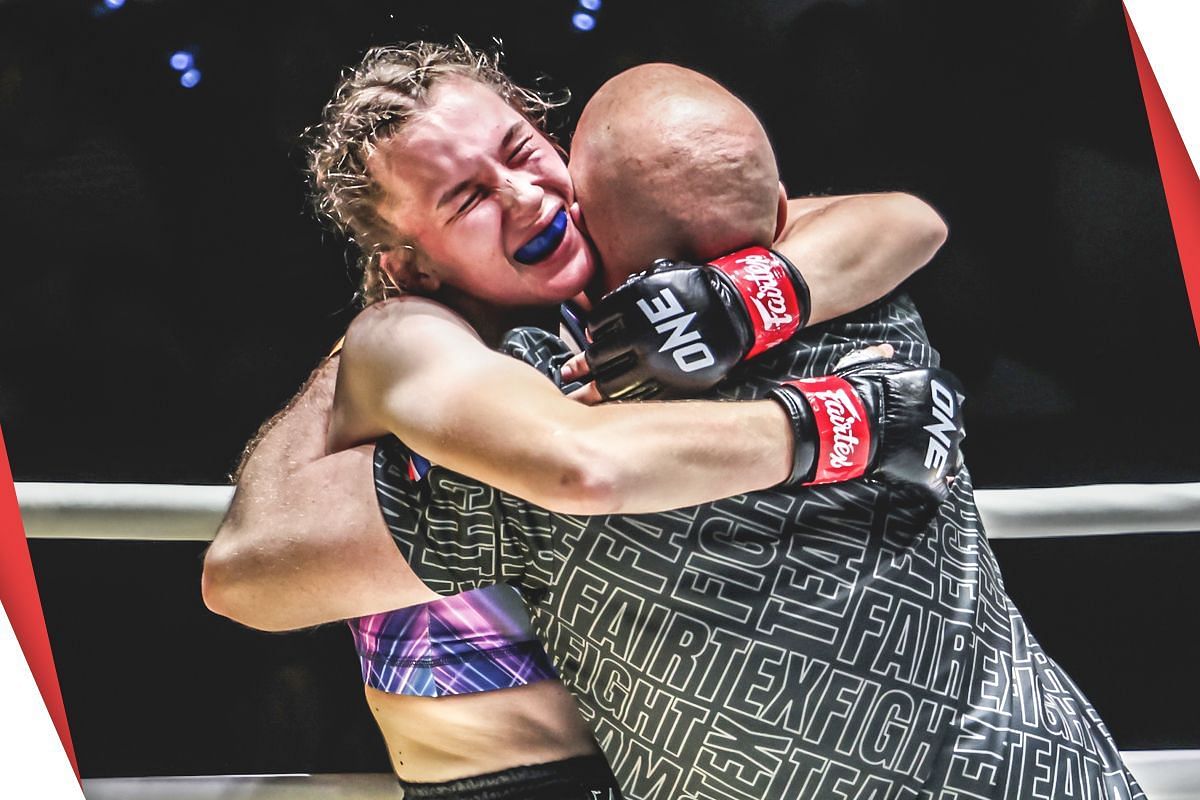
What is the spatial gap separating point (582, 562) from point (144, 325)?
0.83m

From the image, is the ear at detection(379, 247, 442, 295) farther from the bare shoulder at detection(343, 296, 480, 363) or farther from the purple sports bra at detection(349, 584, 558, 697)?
the purple sports bra at detection(349, 584, 558, 697)

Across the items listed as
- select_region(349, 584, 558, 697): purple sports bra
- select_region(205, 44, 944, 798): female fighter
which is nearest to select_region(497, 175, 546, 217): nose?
select_region(205, 44, 944, 798): female fighter

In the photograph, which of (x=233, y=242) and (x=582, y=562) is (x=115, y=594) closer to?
(x=233, y=242)

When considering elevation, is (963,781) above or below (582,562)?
below

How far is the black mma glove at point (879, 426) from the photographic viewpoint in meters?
0.94

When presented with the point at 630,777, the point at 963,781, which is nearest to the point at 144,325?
the point at 630,777

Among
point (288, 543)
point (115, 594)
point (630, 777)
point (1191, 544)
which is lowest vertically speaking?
point (115, 594)

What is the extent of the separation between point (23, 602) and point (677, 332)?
89cm

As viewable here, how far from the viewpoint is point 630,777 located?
3.32 feet

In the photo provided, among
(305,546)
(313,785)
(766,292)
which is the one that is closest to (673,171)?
(766,292)

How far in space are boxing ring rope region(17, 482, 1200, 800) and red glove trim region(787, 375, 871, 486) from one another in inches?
21.0

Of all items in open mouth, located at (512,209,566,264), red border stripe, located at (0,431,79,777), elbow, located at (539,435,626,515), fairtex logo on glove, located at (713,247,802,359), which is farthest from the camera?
red border stripe, located at (0,431,79,777)

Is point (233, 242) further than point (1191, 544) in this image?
No

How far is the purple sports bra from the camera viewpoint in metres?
1.12
